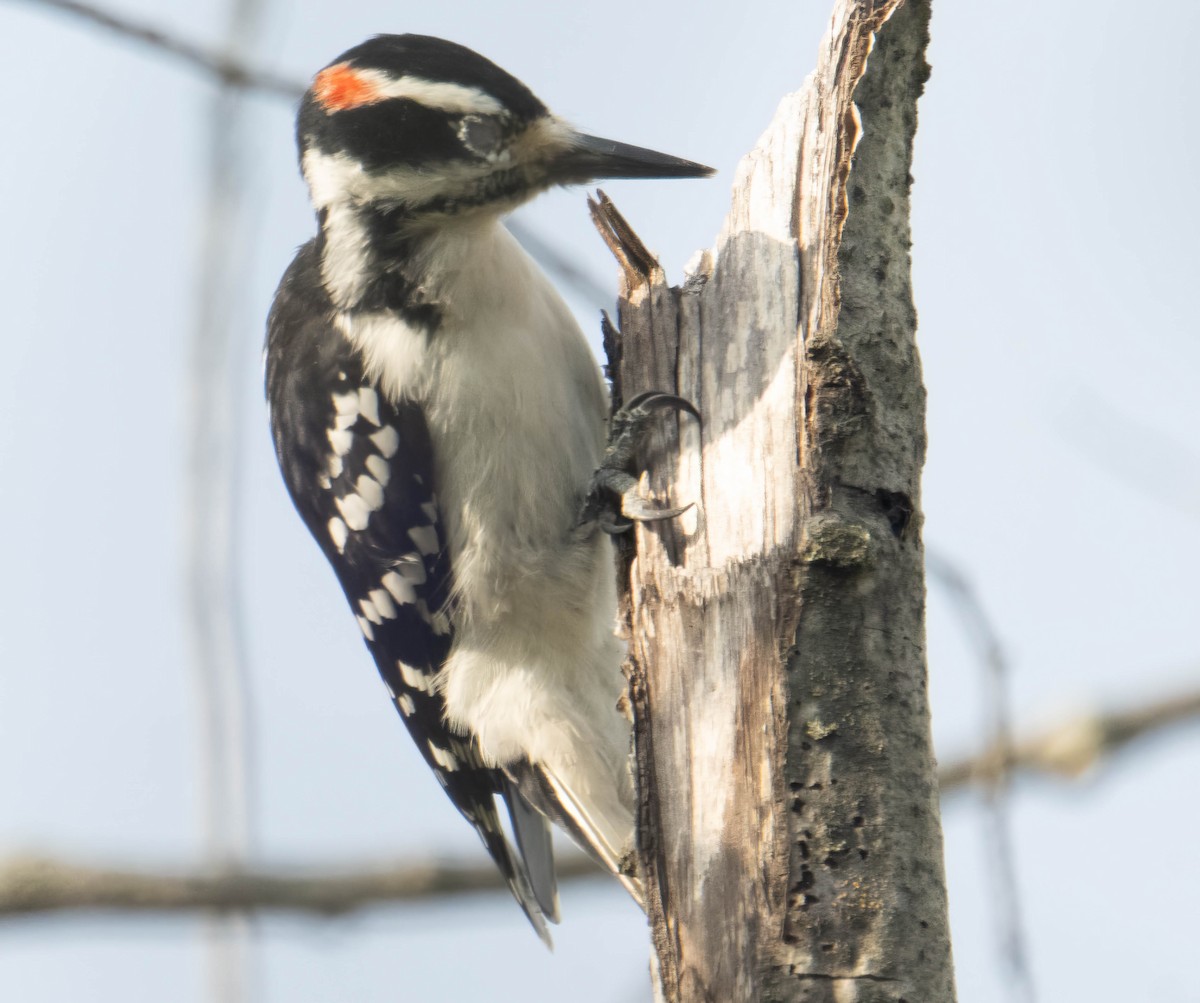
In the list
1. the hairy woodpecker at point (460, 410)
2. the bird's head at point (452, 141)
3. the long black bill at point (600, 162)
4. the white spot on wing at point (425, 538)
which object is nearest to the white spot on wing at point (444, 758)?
the hairy woodpecker at point (460, 410)

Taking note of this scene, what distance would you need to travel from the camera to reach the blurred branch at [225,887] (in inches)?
153

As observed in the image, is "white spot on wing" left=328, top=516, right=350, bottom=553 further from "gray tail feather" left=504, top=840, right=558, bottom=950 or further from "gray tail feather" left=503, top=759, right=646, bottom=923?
"gray tail feather" left=504, top=840, right=558, bottom=950

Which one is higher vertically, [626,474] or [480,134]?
[480,134]

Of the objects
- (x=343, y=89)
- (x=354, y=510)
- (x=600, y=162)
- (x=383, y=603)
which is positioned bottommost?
(x=383, y=603)

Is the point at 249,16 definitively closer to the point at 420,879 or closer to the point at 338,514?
the point at 338,514

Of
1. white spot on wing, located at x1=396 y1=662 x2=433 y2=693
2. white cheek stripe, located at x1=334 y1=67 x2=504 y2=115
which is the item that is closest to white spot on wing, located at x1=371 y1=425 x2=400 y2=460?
white spot on wing, located at x1=396 y1=662 x2=433 y2=693

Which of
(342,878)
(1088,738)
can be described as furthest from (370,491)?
(1088,738)

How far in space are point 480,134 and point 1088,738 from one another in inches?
117

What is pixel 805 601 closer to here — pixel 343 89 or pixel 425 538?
pixel 425 538

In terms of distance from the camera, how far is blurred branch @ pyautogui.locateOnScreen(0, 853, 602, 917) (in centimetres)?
389

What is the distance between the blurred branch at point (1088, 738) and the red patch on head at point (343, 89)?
2.93 metres

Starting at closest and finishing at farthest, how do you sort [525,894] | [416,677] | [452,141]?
[452,141], [416,677], [525,894]

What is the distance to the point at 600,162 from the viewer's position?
322cm

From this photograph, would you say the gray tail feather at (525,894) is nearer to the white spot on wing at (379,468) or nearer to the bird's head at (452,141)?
the white spot on wing at (379,468)
